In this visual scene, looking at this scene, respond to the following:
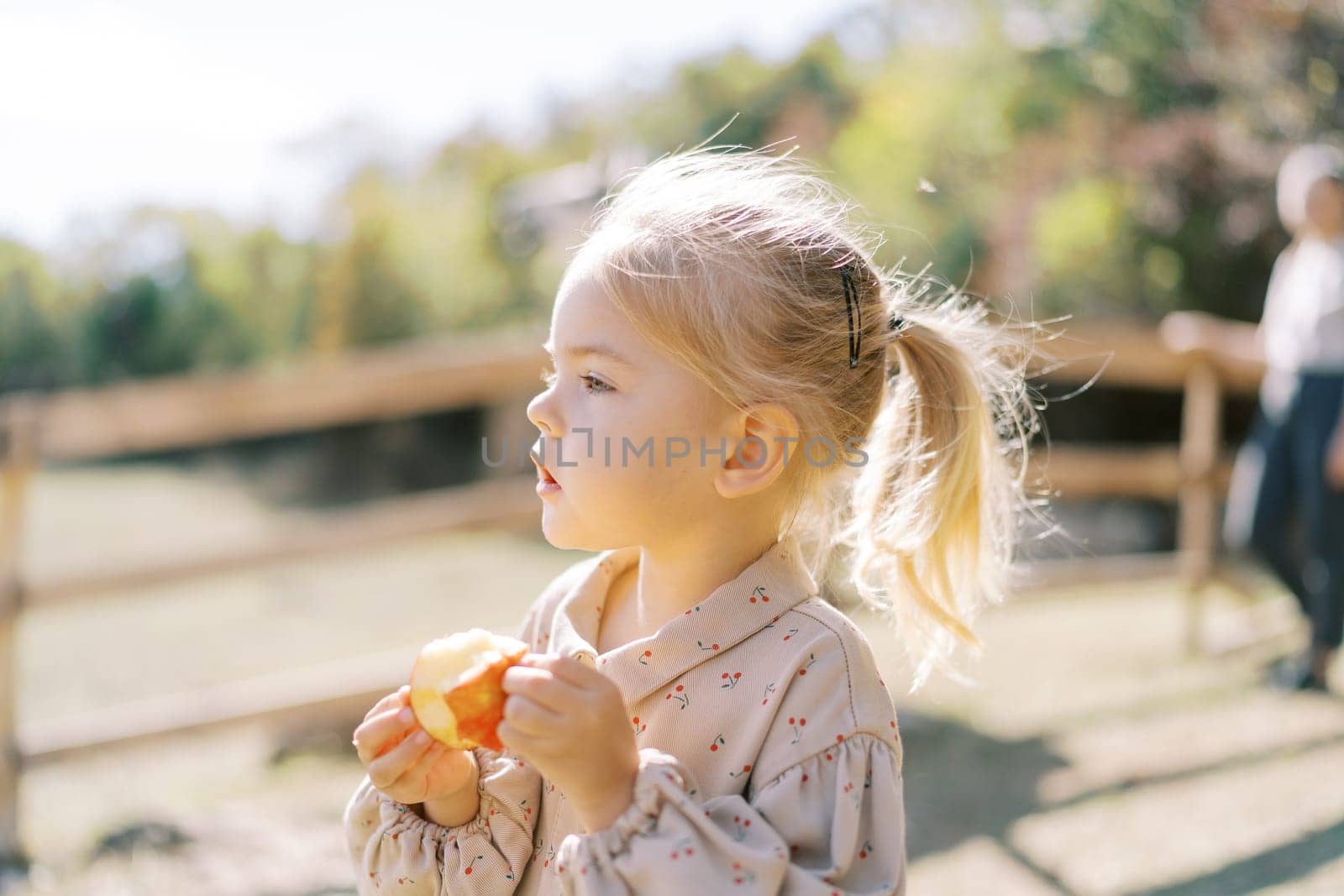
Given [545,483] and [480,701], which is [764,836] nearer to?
[480,701]

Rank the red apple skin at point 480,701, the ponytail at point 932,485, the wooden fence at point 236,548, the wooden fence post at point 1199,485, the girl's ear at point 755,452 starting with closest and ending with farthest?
the red apple skin at point 480,701, the girl's ear at point 755,452, the ponytail at point 932,485, the wooden fence at point 236,548, the wooden fence post at point 1199,485

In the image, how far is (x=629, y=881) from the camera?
106 cm

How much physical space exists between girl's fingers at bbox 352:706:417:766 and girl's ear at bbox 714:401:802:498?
0.41 metres

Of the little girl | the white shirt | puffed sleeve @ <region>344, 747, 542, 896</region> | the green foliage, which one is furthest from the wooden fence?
the green foliage

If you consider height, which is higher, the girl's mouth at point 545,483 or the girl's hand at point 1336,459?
the girl's mouth at point 545,483

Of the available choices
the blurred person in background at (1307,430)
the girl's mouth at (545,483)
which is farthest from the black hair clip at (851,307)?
the blurred person in background at (1307,430)

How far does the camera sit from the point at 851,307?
1303 mm

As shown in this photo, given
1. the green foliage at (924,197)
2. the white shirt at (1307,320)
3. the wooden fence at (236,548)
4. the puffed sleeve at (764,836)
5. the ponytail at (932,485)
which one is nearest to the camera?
the puffed sleeve at (764,836)

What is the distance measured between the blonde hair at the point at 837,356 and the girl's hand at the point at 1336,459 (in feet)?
8.45

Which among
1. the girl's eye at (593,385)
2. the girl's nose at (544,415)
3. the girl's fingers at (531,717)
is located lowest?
the girl's fingers at (531,717)

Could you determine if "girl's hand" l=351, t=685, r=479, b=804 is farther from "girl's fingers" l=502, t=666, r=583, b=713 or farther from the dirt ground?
the dirt ground

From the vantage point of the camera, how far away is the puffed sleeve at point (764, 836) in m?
1.06

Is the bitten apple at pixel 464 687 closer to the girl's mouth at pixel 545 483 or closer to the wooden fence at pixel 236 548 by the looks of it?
the girl's mouth at pixel 545 483

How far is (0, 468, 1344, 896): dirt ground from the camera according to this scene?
2.79 meters
